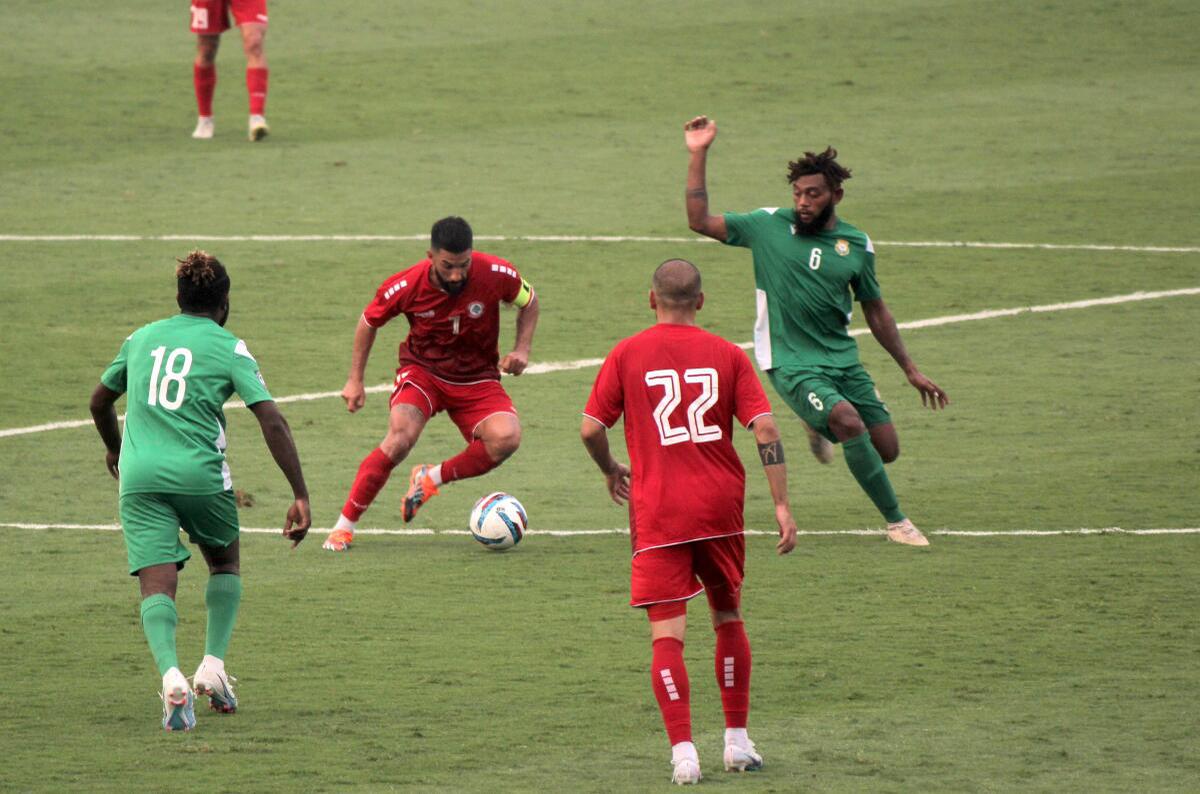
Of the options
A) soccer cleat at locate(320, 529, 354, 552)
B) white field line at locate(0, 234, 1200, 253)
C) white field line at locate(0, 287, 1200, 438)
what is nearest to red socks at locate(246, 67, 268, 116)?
white field line at locate(0, 234, 1200, 253)

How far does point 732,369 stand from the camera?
682 centimetres

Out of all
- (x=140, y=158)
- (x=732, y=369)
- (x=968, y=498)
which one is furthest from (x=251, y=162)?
(x=732, y=369)

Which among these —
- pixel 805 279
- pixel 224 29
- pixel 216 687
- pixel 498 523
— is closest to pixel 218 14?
pixel 224 29

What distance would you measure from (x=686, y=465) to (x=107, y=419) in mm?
2333

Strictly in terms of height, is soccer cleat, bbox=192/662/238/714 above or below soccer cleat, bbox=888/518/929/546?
below

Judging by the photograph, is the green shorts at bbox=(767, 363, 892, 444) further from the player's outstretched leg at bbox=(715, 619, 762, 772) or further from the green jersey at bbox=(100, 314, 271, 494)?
the green jersey at bbox=(100, 314, 271, 494)

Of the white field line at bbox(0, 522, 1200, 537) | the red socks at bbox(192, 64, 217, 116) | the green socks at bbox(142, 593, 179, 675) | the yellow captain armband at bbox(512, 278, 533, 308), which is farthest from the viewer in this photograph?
the red socks at bbox(192, 64, 217, 116)

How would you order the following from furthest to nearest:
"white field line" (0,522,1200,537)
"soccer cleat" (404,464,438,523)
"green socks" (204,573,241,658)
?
"soccer cleat" (404,464,438,523), "white field line" (0,522,1200,537), "green socks" (204,573,241,658)

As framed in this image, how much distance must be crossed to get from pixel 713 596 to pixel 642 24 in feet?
68.5

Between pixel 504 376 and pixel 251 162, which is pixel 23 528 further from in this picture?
pixel 251 162

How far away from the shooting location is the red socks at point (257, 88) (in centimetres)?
2084

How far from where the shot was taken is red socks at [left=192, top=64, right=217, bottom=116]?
2075cm

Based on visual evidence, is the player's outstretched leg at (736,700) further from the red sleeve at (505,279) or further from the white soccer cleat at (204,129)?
the white soccer cleat at (204,129)

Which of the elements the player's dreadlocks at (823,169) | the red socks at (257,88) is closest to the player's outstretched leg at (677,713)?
the player's dreadlocks at (823,169)
